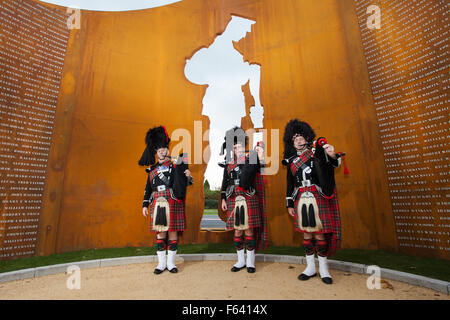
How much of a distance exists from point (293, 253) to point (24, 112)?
5729 millimetres

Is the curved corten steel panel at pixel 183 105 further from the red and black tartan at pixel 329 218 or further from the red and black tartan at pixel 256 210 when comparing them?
the red and black tartan at pixel 329 218

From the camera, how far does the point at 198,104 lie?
5.69m

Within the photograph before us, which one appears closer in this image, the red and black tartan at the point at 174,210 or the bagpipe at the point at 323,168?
the bagpipe at the point at 323,168

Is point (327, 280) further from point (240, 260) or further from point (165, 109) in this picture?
point (165, 109)

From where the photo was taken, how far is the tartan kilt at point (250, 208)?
344 cm

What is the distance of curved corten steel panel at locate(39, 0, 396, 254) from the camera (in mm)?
4438

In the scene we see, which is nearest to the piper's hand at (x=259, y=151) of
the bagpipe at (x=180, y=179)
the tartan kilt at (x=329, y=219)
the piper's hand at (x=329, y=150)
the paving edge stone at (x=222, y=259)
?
the tartan kilt at (x=329, y=219)

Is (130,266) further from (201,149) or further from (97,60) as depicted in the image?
(97,60)

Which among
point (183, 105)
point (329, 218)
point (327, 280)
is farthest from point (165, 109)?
point (327, 280)

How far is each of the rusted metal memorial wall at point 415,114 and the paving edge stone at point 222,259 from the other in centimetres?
139

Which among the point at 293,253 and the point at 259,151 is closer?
the point at 259,151

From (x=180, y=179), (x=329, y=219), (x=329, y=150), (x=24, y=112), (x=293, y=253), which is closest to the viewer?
(x=329, y=150)

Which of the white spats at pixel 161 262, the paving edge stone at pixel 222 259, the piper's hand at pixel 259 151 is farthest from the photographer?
the piper's hand at pixel 259 151

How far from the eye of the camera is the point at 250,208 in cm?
348
